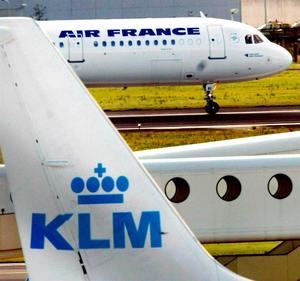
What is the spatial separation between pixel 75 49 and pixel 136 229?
41.8m

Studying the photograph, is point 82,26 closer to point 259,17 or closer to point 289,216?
point 289,216

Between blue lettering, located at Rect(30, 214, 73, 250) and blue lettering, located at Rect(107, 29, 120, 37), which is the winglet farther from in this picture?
blue lettering, located at Rect(107, 29, 120, 37)

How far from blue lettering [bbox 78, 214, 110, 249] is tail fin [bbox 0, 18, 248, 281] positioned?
1cm

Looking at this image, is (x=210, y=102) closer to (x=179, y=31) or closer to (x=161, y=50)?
(x=161, y=50)

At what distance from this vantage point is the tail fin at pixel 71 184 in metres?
13.8

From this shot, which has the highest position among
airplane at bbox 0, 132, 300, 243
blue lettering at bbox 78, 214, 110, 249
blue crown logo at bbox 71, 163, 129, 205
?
airplane at bbox 0, 132, 300, 243

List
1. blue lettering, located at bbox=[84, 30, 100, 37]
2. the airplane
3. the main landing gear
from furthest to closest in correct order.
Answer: the main landing gear, blue lettering, located at bbox=[84, 30, 100, 37], the airplane

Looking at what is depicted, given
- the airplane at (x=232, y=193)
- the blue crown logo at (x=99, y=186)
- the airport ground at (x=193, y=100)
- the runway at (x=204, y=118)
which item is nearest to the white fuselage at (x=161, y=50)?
the runway at (x=204, y=118)

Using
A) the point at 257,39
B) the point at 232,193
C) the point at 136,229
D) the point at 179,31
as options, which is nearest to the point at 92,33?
the point at 179,31

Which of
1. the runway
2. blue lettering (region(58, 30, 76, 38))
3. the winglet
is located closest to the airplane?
the winglet

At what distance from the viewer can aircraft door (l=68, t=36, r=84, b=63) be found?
55.3 metres

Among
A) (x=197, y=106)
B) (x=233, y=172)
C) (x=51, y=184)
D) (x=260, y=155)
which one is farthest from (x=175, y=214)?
(x=197, y=106)

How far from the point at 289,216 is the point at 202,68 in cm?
3557

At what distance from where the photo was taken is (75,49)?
55469mm
